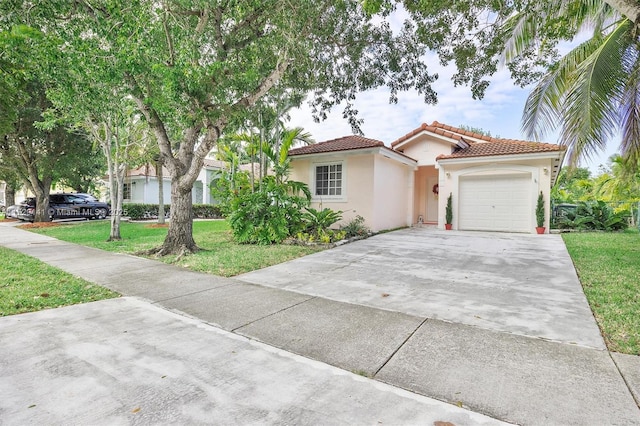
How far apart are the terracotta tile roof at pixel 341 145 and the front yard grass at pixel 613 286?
6811 millimetres

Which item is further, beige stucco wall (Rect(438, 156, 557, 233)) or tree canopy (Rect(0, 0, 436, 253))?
beige stucco wall (Rect(438, 156, 557, 233))

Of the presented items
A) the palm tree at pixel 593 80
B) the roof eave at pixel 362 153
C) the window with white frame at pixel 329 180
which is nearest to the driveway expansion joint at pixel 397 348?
the palm tree at pixel 593 80

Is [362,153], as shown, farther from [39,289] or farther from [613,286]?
[39,289]

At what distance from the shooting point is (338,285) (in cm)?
559

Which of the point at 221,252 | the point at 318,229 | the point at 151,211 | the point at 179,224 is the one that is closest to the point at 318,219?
the point at 318,229

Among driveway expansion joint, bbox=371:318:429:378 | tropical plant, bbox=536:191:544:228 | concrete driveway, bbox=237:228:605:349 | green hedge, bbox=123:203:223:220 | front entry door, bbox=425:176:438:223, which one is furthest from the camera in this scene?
green hedge, bbox=123:203:223:220

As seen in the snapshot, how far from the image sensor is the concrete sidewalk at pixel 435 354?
2314 mm

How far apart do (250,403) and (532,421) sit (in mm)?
1868

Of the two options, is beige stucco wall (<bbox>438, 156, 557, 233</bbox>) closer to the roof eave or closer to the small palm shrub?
the roof eave

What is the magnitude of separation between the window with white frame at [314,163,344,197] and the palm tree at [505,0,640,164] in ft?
22.0

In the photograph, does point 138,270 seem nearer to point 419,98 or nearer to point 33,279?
point 33,279

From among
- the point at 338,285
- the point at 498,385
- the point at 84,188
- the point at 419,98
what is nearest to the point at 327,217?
the point at 419,98

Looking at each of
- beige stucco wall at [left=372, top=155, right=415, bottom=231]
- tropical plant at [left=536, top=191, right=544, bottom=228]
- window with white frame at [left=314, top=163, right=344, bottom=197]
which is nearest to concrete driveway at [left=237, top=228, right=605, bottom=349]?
tropical plant at [left=536, top=191, right=544, bottom=228]

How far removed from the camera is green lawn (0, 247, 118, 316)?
4395mm
